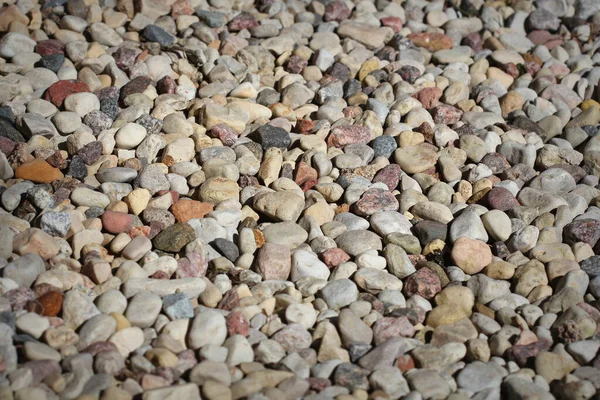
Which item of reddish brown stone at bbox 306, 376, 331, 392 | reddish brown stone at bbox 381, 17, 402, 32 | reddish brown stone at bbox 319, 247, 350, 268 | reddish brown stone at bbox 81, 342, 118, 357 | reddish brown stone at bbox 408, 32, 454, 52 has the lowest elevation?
reddish brown stone at bbox 319, 247, 350, 268

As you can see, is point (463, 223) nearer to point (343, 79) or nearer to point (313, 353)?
point (313, 353)

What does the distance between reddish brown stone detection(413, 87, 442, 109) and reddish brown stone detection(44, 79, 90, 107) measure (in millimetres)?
1386

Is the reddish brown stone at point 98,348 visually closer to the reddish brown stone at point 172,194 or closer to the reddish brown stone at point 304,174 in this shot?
the reddish brown stone at point 172,194

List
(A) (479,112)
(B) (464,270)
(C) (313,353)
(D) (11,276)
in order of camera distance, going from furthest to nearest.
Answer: (A) (479,112) → (B) (464,270) → (D) (11,276) → (C) (313,353)

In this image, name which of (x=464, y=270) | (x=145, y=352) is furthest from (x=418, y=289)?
(x=145, y=352)

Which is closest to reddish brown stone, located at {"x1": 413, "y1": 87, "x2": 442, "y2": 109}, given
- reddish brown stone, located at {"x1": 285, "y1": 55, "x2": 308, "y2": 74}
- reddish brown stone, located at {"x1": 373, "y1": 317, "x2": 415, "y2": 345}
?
reddish brown stone, located at {"x1": 285, "y1": 55, "x2": 308, "y2": 74}

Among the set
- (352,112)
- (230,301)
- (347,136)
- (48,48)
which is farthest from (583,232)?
(48,48)

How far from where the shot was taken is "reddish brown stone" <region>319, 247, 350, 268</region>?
2365 mm

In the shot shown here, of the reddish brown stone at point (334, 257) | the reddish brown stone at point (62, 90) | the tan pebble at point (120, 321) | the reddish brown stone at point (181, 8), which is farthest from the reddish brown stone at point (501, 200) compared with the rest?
the reddish brown stone at point (181, 8)

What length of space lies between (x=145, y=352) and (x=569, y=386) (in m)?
1.09

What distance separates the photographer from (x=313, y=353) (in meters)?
2.03

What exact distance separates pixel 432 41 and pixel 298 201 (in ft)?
4.88

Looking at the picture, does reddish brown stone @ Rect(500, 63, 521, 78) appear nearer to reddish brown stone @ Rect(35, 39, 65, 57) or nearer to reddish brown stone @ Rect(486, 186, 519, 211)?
reddish brown stone @ Rect(486, 186, 519, 211)

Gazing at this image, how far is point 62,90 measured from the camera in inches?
117
